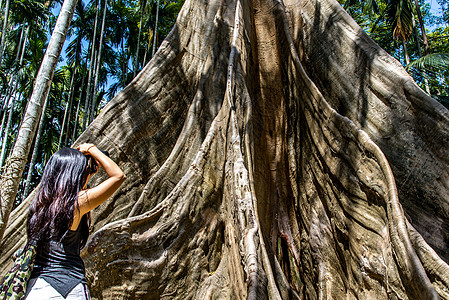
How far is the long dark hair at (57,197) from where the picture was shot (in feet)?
5.05

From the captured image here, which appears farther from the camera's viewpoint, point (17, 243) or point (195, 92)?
point (195, 92)

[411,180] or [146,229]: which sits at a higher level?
[411,180]

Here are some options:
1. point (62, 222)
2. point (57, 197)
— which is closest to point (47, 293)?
point (62, 222)

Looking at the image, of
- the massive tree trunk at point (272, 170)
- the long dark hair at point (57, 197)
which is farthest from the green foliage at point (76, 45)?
the long dark hair at point (57, 197)

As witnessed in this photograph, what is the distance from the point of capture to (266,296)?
84.8 inches

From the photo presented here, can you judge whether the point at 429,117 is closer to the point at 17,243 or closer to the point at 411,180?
the point at 411,180

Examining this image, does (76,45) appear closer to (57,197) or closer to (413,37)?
(413,37)

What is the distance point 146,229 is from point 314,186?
185cm

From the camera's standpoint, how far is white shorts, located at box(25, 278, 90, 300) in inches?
55.8

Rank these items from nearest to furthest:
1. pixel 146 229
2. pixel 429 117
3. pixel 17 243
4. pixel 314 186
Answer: pixel 146 229 < pixel 17 243 < pixel 429 117 < pixel 314 186

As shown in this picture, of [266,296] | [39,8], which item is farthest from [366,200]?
[39,8]

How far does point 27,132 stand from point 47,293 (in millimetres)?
1148

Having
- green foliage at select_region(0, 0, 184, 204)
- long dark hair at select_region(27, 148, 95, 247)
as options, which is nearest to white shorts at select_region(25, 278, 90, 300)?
long dark hair at select_region(27, 148, 95, 247)

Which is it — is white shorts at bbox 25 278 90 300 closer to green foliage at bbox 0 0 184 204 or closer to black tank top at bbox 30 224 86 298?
black tank top at bbox 30 224 86 298
